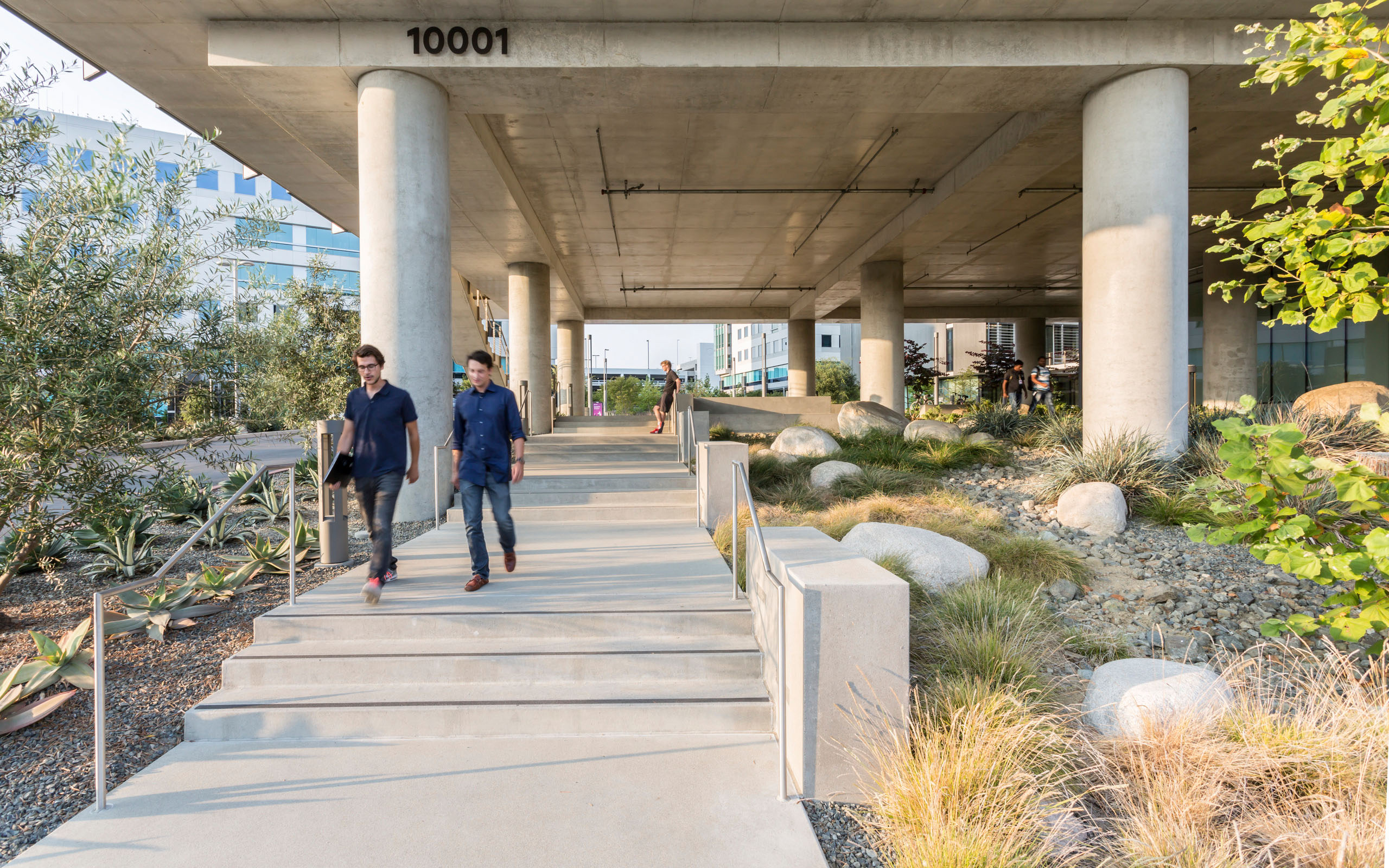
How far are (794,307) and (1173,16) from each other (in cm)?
2136

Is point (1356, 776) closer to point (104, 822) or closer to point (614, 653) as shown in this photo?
point (614, 653)

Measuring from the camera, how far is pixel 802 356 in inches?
1206

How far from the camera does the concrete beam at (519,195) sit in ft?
36.0

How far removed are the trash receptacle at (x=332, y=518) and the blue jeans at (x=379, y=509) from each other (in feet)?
3.54

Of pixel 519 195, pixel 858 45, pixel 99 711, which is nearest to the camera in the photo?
pixel 99 711

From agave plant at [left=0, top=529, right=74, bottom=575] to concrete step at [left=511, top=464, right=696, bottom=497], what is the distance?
420 centimetres

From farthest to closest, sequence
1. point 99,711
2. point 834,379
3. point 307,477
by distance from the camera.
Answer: point 834,379
point 307,477
point 99,711

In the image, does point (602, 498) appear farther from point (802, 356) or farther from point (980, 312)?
point (980, 312)

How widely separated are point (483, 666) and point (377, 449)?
1800 mm

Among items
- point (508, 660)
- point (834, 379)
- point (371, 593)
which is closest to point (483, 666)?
point (508, 660)

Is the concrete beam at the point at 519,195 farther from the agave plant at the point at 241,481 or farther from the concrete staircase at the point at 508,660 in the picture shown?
the concrete staircase at the point at 508,660

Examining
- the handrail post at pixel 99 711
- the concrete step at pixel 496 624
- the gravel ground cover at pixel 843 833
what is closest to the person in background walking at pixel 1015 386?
the concrete step at pixel 496 624

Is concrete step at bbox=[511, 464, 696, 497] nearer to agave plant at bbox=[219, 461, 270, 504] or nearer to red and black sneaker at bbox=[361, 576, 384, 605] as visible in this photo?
agave plant at bbox=[219, 461, 270, 504]

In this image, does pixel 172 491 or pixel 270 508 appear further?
pixel 270 508
